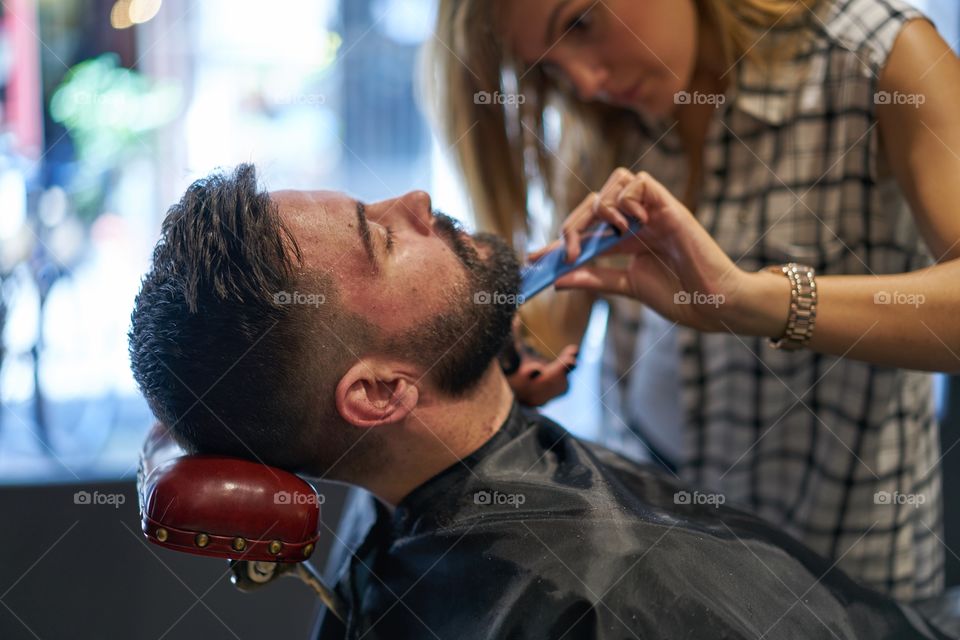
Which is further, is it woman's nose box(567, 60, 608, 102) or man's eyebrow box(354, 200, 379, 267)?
woman's nose box(567, 60, 608, 102)

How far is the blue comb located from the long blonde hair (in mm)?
454

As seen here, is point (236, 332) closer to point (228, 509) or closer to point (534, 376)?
point (228, 509)

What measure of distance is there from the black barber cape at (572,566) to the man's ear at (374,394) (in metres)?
0.17

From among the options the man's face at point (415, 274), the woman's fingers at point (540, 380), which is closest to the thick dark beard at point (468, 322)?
the man's face at point (415, 274)

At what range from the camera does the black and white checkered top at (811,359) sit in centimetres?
166

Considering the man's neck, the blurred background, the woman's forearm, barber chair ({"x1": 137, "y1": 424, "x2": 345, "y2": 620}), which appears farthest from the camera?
the blurred background

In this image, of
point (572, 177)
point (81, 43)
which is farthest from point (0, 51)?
A: point (572, 177)

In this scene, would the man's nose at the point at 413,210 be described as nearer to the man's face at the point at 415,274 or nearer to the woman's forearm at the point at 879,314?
the man's face at the point at 415,274

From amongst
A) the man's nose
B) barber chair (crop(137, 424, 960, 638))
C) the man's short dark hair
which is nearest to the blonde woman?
the man's nose

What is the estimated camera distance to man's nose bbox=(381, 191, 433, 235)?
58.1 inches

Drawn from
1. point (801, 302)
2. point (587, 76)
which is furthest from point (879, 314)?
point (587, 76)

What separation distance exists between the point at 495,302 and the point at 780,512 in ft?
3.34

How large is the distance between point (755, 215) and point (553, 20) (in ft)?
1.98

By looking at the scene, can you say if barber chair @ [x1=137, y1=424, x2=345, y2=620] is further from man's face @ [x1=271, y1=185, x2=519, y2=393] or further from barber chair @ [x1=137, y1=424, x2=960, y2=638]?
man's face @ [x1=271, y1=185, x2=519, y2=393]
